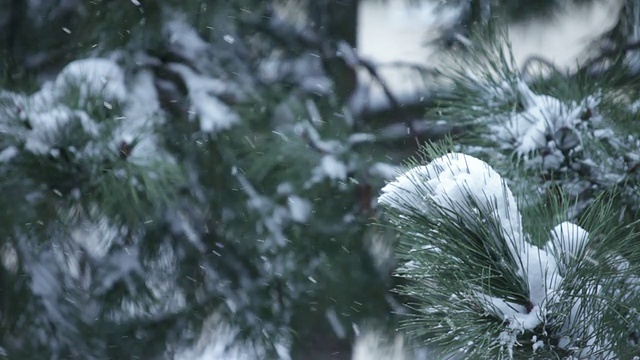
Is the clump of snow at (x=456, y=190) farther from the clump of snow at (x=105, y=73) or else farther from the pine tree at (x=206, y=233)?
the pine tree at (x=206, y=233)

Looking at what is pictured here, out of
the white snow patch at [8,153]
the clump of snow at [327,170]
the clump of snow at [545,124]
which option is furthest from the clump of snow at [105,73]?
the clump of snow at [545,124]

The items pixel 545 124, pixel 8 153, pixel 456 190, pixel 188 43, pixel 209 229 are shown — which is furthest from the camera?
pixel 188 43

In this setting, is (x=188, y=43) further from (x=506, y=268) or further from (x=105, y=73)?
(x=506, y=268)

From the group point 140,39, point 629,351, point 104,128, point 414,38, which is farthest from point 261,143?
point 629,351

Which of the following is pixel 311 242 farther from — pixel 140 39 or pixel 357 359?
pixel 140 39

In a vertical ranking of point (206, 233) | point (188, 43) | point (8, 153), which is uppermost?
point (188, 43)

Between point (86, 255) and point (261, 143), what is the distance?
692 mm

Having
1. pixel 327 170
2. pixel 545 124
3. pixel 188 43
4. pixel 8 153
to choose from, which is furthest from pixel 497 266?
pixel 188 43

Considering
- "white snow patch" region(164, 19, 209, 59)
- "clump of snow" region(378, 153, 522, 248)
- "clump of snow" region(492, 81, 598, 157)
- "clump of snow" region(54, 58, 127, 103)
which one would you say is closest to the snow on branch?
"clump of snow" region(378, 153, 522, 248)

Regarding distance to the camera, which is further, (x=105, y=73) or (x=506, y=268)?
(x=105, y=73)

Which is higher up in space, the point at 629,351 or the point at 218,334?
the point at 629,351

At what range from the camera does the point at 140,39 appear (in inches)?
94.6

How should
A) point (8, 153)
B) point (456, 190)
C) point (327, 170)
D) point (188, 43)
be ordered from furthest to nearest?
point (188, 43) → point (327, 170) → point (8, 153) → point (456, 190)

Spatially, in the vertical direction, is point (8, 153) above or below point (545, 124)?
below
